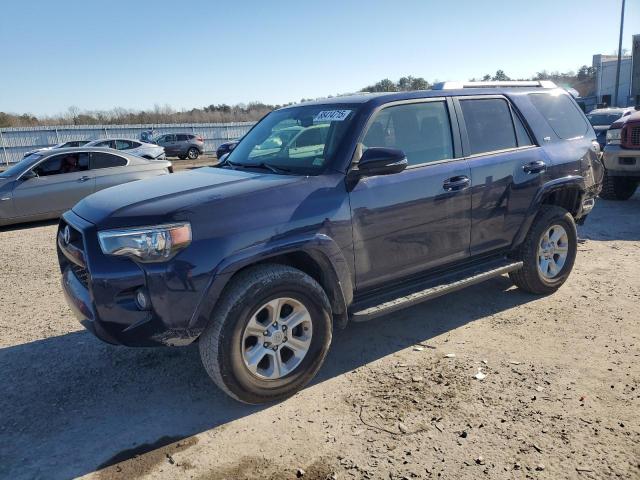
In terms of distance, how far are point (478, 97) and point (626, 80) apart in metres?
46.9

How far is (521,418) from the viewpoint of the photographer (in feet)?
10.2

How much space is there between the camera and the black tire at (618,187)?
994cm

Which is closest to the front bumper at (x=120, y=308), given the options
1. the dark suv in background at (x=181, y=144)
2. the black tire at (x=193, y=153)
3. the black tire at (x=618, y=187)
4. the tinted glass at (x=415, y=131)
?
the tinted glass at (x=415, y=131)

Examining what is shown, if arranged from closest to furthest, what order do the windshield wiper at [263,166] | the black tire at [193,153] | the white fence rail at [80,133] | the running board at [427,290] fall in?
1. the running board at [427,290]
2. the windshield wiper at [263,166]
3. the white fence rail at [80,133]
4. the black tire at [193,153]

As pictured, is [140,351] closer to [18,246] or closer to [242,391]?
[242,391]

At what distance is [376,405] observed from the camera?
333 centimetres

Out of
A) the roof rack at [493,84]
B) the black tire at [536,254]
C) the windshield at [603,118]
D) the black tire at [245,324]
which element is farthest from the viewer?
the windshield at [603,118]

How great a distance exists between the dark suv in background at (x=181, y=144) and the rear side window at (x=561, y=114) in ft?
87.4

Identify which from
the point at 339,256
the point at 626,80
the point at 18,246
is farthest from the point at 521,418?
the point at 626,80

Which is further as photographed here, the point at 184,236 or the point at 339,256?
the point at 339,256

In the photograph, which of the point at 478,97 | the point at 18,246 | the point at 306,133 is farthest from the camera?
the point at 18,246

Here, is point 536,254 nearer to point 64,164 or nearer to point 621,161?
point 621,161

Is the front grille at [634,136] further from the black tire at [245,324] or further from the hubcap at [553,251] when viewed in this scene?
the black tire at [245,324]

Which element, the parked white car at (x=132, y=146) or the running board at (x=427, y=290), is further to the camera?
the parked white car at (x=132, y=146)
